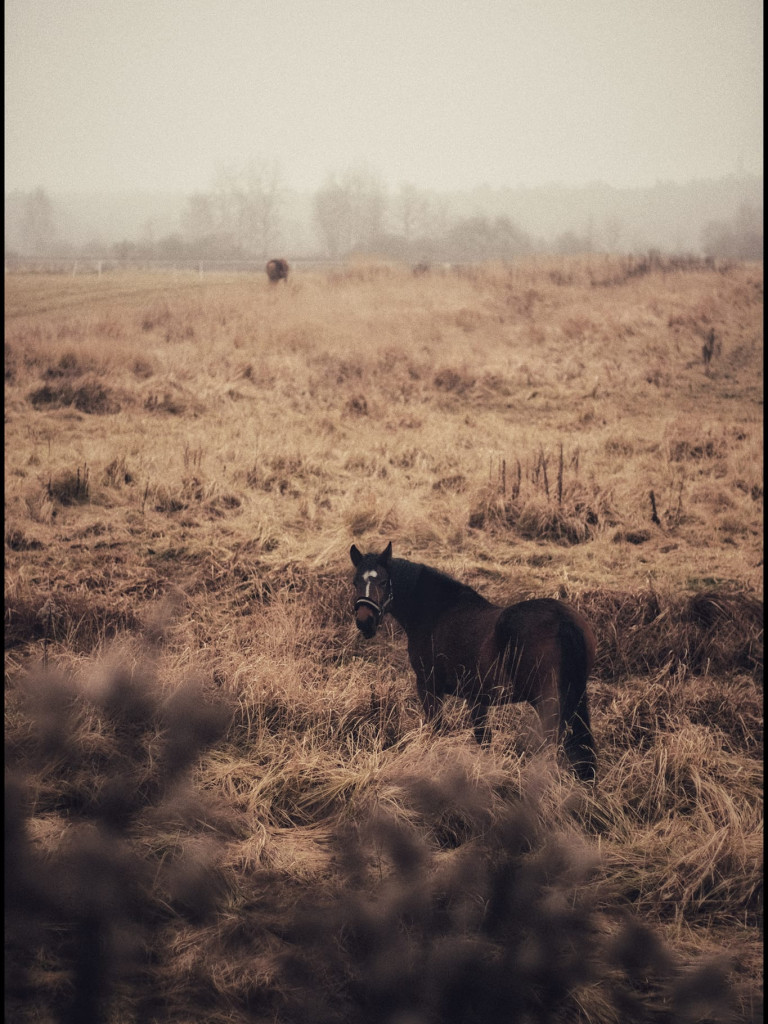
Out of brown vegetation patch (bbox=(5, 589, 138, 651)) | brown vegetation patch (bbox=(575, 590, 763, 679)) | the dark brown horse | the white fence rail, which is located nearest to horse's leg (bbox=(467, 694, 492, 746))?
the dark brown horse

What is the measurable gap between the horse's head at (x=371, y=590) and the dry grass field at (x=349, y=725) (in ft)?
2.85

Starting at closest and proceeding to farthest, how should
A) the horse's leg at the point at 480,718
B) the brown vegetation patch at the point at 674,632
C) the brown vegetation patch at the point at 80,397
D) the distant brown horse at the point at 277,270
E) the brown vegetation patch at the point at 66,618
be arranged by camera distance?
1. the horse's leg at the point at 480,718
2. the brown vegetation patch at the point at 674,632
3. the brown vegetation patch at the point at 66,618
4. the brown vegetation patch at the point at 80,397
5. the distant brown horse at the point at 277,270

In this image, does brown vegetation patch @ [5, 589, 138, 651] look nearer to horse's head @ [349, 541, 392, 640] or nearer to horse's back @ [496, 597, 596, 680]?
horse's head @ [349, 541, 392, 640]

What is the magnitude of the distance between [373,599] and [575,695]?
4.09 ft

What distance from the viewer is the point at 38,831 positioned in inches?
155

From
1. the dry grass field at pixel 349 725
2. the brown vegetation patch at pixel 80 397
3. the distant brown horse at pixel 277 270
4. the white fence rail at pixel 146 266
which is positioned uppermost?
the white fence rail at pixel 146 266

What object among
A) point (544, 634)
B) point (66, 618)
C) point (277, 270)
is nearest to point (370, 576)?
point (544, 634)

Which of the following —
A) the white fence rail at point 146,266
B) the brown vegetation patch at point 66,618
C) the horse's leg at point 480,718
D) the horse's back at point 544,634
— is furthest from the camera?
the white fence rail at point 146,266

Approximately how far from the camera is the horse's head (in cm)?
420

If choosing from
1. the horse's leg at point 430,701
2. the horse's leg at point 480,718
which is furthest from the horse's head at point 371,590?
the horse's leg at point 480,718

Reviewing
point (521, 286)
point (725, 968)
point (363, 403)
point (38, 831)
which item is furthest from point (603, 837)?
point (521, 286)

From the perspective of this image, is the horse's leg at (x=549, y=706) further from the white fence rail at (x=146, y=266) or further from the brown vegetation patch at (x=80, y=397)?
the white fence rail at (x=146, y=266)

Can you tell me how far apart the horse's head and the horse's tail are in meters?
1.06

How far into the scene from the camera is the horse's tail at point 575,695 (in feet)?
12.6
